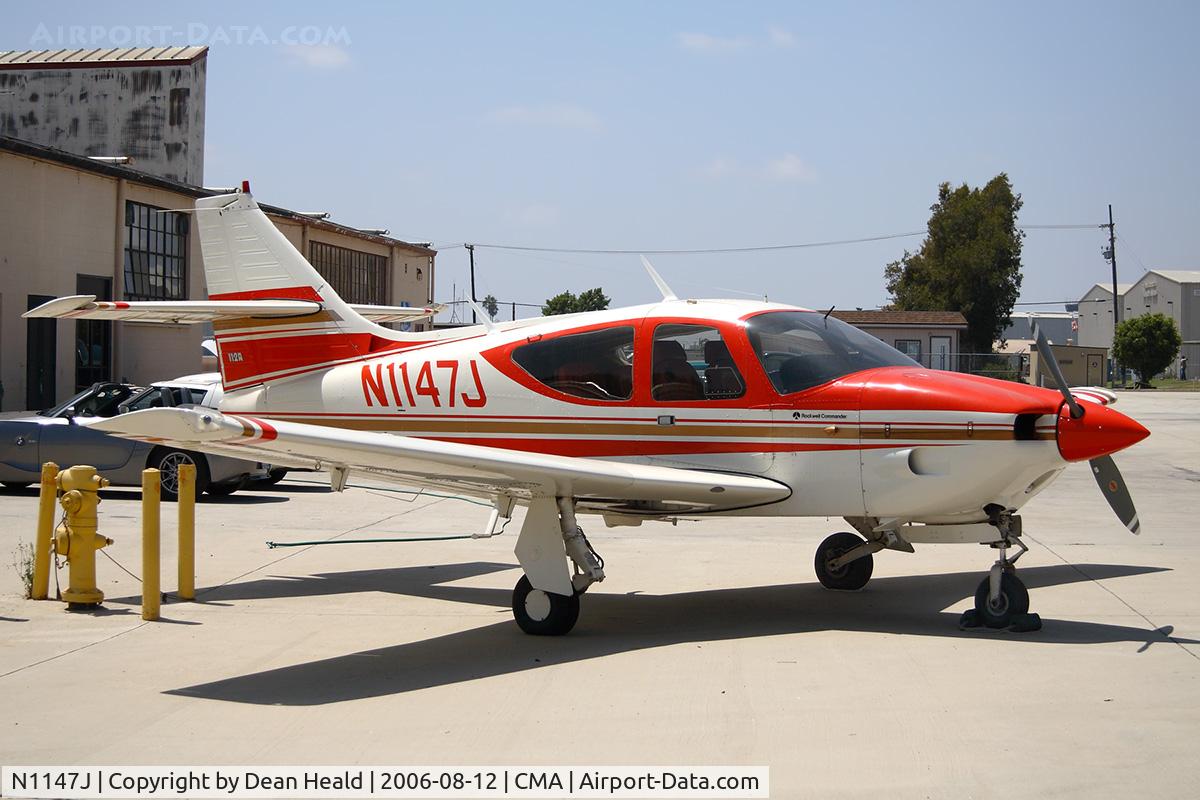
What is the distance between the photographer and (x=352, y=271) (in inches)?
1502

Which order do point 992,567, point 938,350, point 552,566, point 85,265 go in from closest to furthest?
point 552,566 < point 992,567 < point 85,265 < point 938,350

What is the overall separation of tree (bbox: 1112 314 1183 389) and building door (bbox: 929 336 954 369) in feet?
84.2

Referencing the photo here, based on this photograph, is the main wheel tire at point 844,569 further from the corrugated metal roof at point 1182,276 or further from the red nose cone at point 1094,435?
the corrugated metal roof at point 1182,276

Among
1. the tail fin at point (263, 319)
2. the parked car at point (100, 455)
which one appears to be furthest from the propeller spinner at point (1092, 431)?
the parked car at point (100, 455)

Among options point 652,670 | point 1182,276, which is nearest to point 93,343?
point 652,670

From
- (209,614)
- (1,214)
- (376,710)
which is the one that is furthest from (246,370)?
(1,214)

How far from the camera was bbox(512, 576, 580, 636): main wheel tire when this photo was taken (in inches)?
308

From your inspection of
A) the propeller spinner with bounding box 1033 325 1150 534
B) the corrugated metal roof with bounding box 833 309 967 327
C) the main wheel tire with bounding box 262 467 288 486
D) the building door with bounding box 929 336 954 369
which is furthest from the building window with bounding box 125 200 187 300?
Answer: the building door with bounding box 929 336 954 369

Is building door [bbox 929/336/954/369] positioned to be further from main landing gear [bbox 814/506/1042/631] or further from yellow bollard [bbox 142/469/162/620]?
yellow bollard [bbox 142/469/162/620]

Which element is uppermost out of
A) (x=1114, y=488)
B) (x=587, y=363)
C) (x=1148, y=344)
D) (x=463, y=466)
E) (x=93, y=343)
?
(x=1148, y=344)

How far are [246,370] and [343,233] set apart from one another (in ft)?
89.1

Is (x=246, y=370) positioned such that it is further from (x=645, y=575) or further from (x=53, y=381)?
Result: (x=53, y=381)

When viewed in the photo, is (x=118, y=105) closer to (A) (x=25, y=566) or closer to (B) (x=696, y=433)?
(A) (x=25, y=566)

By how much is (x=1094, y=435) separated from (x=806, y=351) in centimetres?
191
